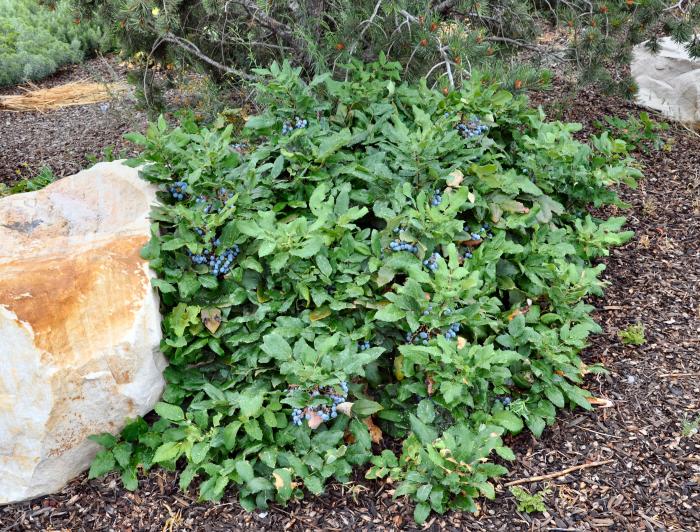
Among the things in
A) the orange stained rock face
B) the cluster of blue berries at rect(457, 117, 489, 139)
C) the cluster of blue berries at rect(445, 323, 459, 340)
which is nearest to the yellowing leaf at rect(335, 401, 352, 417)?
the cluster of blue berries at rect(445, 323, 459, 340)

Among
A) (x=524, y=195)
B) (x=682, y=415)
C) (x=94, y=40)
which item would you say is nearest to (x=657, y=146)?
(x=524, y=195)

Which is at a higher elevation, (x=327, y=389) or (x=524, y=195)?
(x=524, y=195)

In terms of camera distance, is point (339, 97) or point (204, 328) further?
point (339, 97)

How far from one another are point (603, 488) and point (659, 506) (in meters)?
0.20

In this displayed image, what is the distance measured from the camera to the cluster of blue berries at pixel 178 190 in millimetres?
3054

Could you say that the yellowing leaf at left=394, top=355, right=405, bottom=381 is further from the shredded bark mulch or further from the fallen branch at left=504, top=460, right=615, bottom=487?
the shredded bark mulch

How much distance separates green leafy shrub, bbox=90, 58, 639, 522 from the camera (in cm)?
253

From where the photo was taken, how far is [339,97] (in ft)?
11.3

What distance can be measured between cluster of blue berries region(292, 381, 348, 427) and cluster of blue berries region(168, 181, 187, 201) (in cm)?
116

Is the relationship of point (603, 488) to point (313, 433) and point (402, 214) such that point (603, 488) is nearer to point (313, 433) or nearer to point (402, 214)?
point (313, 433)

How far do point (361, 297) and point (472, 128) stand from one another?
112 centimetres

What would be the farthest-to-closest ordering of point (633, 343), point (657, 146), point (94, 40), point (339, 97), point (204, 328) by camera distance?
point (94, 40) → point (657, 146) → point (339, 97) → point (633, 343) → point (204, 328)

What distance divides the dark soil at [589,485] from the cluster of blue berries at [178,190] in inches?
47.9

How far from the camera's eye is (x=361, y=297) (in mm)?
2777
